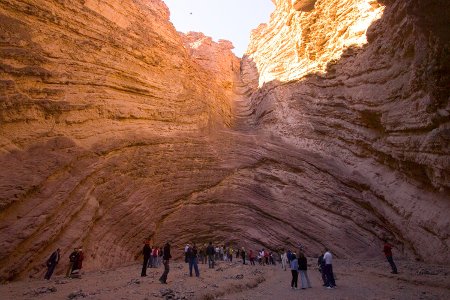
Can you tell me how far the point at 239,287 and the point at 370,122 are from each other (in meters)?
11.5

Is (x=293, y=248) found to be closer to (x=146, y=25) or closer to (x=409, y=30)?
(x=409, y=30)

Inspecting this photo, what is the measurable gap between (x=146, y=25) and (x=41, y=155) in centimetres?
1251

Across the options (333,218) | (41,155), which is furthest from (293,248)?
(41,155)

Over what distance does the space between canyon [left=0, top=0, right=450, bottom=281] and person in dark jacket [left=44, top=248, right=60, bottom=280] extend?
564mm

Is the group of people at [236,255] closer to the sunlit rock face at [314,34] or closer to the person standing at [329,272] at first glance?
the person standing at [329,272]

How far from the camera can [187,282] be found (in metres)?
9.53

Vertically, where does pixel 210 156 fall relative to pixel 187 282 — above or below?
above

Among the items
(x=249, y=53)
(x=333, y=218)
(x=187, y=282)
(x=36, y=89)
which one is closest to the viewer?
(x=187, y=282)

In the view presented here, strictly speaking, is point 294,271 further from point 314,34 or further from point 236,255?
point 314,34

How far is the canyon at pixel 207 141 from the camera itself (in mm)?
11797

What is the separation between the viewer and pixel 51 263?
33.7ft

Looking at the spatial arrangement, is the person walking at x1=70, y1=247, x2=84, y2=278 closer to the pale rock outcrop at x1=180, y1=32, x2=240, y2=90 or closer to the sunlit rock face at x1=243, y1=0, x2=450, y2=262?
the sunlit rock face at x1=243, y1=0, x2=450, y2=262

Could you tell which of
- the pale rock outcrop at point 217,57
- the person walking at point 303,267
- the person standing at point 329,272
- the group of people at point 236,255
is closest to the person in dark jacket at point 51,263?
the group of people at point 236,255

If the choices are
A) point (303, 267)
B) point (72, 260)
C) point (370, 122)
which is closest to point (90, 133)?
point (72, 260)
